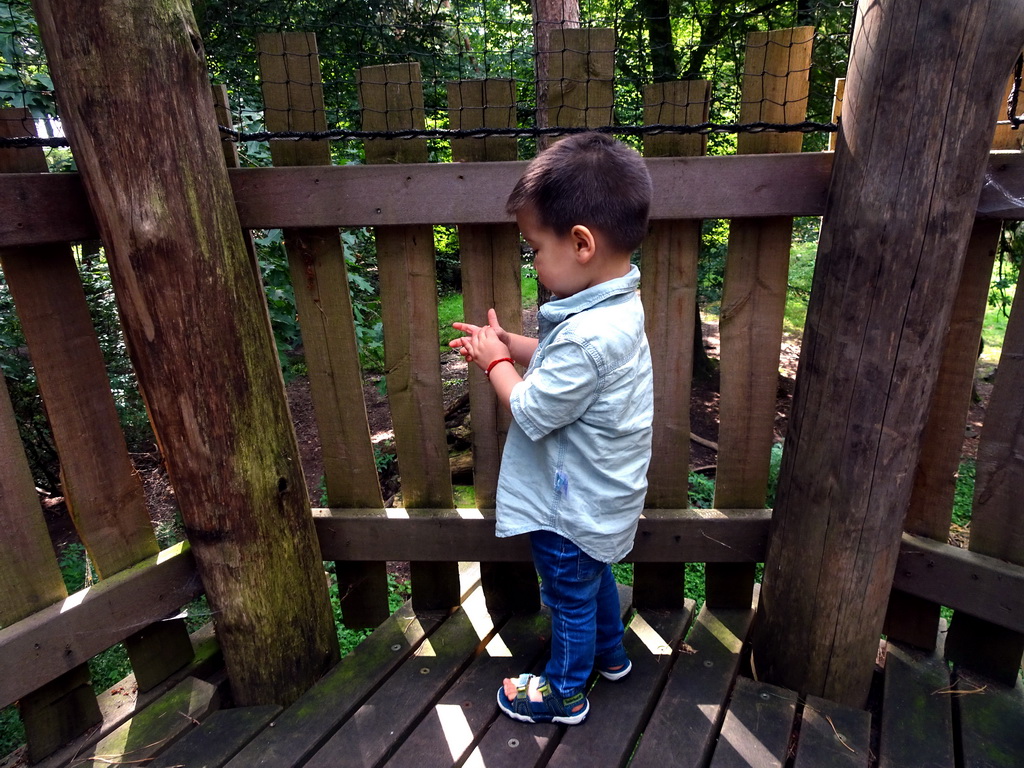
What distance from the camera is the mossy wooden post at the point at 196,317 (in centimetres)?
156

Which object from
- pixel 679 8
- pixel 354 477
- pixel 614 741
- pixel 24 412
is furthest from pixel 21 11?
pixel 679 8

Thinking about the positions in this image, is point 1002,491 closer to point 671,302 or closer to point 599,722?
point 671,302

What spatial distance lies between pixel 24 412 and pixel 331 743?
3.00 meters

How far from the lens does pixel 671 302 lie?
213 centimetres

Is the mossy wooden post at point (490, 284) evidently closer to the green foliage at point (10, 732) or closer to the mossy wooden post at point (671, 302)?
Answer: the mossy wooden post at point (671, 302)

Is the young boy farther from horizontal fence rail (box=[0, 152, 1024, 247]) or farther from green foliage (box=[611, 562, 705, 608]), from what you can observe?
green foliage (box=[611, 562, 705, 608])

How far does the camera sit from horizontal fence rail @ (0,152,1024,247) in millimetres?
1886

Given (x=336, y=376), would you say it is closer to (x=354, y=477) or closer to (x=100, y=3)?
(x=354, y=477)

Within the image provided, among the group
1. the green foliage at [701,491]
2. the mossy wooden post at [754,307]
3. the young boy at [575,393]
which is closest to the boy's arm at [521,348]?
the young boy at [575,393]

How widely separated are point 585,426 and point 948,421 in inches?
44.5

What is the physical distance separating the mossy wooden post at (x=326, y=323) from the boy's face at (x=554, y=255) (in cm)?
67

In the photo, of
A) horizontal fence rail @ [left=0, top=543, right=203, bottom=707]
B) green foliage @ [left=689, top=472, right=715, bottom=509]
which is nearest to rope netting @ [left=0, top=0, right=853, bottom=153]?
horizontal fence rail @ [left=0, top=543, right=203, bottom=707]

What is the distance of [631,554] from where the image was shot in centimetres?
236

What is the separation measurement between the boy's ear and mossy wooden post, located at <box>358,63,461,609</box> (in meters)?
0.56
